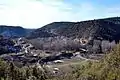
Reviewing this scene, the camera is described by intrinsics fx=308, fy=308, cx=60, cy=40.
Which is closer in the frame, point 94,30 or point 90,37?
point 90,37

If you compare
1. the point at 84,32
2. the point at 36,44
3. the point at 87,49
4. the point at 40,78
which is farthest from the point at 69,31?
the point at 40,78

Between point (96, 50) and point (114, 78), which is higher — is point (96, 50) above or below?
below

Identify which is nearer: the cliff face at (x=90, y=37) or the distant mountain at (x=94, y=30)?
the cliff face at (x=90, y=37)

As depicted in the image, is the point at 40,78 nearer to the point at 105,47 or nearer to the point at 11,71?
the point at 11,71

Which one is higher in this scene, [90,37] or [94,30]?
[94,30]

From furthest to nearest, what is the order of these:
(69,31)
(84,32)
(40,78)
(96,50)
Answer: (69,31) → (84,32) → (96,50) → (40,78)

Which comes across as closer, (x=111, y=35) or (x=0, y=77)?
(x=0, y=77)

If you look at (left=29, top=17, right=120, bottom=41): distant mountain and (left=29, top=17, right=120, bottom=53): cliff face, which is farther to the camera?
(left=29, top=17, right=120, bottom=41): distant mountain

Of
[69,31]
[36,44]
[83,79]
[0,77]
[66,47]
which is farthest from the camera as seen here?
[69,31]

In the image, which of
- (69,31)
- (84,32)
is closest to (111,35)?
(84,32)
